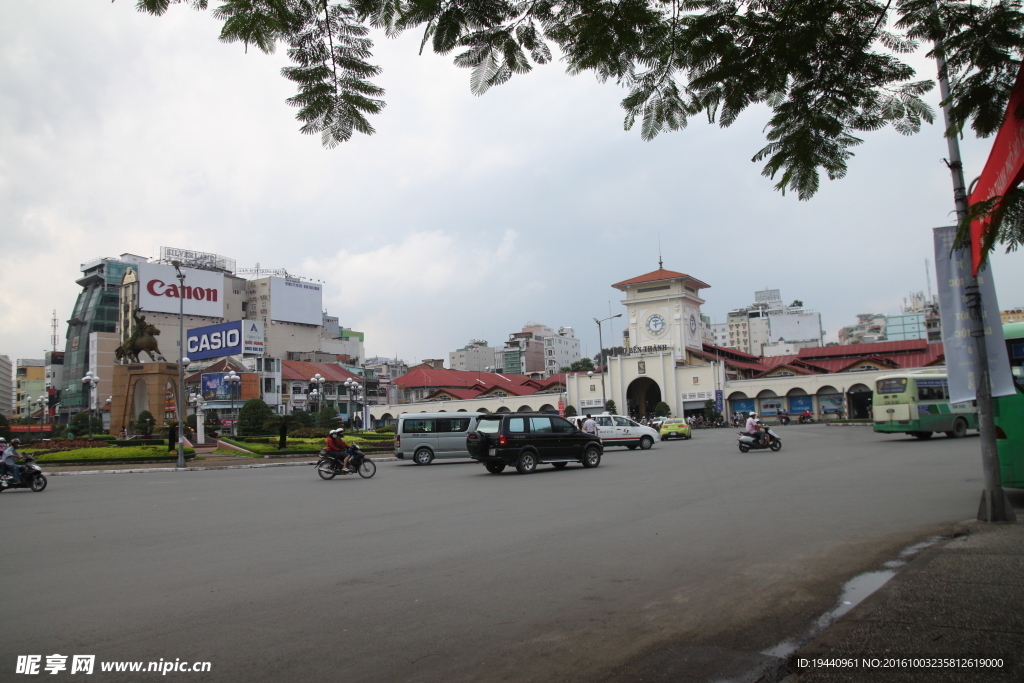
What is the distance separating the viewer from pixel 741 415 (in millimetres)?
56875

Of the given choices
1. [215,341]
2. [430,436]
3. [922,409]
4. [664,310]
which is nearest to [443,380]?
[215,341]

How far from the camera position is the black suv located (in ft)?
57.2

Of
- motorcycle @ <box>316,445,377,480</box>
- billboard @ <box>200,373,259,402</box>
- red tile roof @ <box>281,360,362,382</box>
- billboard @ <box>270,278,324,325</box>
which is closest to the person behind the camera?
motorcycle @ <box>316,445,377,480</box>

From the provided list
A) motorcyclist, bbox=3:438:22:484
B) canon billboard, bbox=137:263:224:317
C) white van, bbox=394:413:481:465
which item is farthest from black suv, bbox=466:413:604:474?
canon billboard, bbox=137:263:224:317

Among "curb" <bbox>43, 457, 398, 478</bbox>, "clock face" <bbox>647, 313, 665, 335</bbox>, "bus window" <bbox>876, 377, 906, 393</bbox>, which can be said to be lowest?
"curb" <bbox>43, 457, 398, 478</bbox>

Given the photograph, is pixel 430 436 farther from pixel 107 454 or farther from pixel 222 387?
pixel 222 387

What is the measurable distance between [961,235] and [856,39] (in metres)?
1.58

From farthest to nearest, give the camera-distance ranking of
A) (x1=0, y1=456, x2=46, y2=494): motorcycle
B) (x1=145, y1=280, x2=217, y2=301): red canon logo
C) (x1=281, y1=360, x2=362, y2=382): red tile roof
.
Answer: (x1=281, y1=360, x2=362, y2=382): red tile roof, (x1=145, y1=280, x2=217, y2=301): red canon logo, (x1=0, y1=456, x2=46, y2=494): motorcycle

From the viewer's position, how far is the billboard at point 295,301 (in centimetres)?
9269

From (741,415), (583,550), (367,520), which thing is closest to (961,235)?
(583,550)

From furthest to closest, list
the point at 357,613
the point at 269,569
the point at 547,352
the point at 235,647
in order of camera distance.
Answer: the point at 547,352
the point at 269,569
the point at 357,613
the point at 235,647

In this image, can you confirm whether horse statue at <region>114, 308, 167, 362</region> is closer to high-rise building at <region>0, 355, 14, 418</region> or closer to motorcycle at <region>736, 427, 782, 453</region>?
motorcycle at <region>736, 427, 782, 453</region>

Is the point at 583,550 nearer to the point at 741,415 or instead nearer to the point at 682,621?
the point at 682,621

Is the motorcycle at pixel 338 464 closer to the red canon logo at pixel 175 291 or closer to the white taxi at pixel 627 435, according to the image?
the white taxi at pixel 627 435
